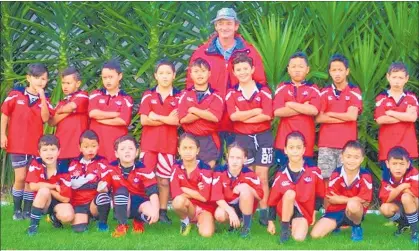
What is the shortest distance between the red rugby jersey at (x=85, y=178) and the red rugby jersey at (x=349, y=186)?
1850mm

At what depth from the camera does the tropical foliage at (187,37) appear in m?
8.50

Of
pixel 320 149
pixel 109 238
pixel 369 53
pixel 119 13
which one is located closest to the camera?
pixel 109 238

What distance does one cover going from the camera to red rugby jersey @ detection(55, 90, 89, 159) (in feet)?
25.7

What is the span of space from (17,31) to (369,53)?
3.59m

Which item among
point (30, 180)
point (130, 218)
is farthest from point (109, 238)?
point (30, 180)

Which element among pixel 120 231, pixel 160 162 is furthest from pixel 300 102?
pixel 120 231

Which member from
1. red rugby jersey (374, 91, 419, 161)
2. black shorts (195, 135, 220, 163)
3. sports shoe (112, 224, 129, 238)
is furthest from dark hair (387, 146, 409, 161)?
sports shoe (112, 224, 129, 238)

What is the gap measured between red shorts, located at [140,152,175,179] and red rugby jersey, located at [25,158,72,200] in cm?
70

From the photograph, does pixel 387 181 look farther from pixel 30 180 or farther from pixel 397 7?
pixel 30 180

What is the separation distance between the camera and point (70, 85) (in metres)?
7.95

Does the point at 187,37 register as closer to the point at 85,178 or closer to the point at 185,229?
the point at 85,178

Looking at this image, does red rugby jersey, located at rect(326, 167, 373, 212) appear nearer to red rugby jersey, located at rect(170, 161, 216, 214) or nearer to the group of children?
the group of children

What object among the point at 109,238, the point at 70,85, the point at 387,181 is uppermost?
the point at 70,85

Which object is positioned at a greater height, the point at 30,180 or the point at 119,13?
the point at 119,13
